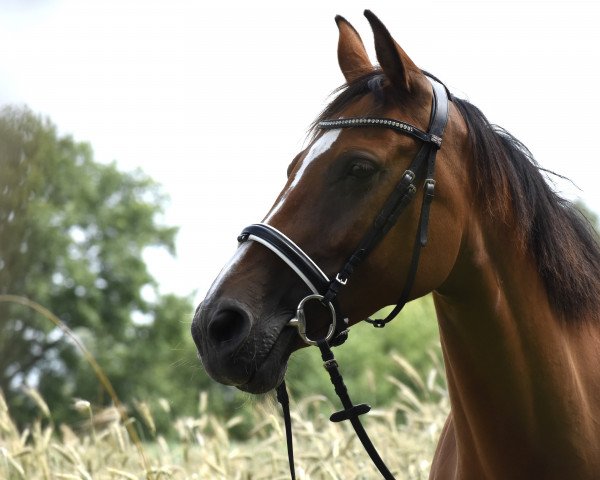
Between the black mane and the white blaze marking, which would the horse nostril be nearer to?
the white blaze marking

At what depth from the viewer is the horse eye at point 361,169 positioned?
3260 millimetres

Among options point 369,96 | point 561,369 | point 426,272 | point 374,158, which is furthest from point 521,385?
point 369,96

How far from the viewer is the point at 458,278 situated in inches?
135

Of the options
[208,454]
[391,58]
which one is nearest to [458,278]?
[391,58]

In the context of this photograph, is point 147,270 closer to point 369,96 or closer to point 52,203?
point 52,203

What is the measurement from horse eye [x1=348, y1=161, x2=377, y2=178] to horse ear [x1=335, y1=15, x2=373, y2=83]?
27.4 inches

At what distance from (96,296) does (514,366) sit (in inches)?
1492

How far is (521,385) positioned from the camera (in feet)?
10.9

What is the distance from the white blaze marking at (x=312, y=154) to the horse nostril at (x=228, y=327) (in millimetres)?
391

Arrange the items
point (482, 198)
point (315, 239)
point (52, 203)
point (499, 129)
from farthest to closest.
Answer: point (52, 203) < point (499, 129) < point (482, 198) < point (315, 239)

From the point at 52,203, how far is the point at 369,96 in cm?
3904

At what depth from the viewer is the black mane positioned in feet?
11.3

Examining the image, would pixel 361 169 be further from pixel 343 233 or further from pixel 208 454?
pixel 208 454

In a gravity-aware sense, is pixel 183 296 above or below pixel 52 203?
below
